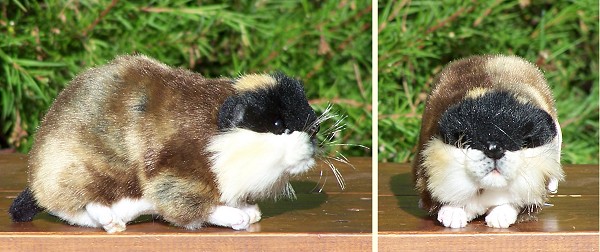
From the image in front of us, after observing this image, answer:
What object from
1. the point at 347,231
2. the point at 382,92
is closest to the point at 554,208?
the point at 347,231

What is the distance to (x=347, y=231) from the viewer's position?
212 centimetres

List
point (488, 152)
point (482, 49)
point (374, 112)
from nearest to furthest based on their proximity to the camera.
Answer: point (374, 112), point (488, 152), point (482, 49)

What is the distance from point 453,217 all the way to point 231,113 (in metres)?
0.55

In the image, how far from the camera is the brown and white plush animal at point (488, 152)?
199cm

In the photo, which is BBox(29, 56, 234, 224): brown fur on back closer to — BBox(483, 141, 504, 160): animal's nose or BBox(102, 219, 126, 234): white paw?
BBox(102, 219, 126, 234): white paw

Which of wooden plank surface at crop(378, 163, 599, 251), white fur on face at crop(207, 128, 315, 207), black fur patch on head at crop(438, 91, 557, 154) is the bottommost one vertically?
wooden plank surface at crop(378, 163, 599, 251)

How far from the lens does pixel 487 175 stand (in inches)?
Result: 78.9

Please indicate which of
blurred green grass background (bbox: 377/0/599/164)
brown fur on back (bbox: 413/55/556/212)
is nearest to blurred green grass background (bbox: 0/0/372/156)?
blurred green grass background (bbox: 377/0/599/164)

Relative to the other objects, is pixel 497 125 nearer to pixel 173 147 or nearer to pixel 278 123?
pixel 278 123

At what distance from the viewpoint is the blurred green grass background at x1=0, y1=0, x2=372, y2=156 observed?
10.9 ft

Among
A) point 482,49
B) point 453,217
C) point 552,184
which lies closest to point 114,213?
point 453,217

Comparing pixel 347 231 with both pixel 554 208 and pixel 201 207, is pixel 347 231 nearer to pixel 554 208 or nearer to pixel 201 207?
pixel 201 207

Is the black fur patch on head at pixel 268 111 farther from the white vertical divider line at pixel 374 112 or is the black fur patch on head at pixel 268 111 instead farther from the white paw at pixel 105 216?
the white paw at pixel 105 216

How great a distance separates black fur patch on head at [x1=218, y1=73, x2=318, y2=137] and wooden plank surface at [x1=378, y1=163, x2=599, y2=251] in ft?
1.06
